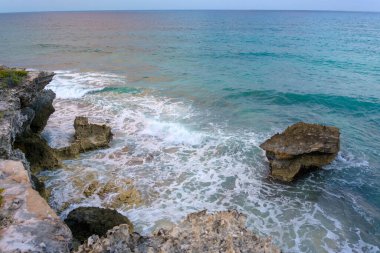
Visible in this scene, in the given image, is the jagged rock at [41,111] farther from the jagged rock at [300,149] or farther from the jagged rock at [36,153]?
the jagged rock at [300,149]

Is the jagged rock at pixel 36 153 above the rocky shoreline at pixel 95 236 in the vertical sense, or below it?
below

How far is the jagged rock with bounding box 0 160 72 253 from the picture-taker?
216 inches

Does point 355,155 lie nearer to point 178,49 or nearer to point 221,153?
point 221,153

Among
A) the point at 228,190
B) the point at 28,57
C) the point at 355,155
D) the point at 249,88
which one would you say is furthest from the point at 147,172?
the point at 28,57

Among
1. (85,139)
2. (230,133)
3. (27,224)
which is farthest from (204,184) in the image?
(27,224)

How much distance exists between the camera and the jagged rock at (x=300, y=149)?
13305 mm

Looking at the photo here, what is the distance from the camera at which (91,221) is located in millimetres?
9344

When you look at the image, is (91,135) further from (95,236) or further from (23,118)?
(95,236)

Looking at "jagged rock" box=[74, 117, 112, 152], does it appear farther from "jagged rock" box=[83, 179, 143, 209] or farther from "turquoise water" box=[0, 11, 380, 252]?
"jagged rock" box=[83, 179, 143, 209]

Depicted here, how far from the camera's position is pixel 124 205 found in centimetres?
1171

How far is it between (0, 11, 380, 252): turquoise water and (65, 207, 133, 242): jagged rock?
1.44 meters

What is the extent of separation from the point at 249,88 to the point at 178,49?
2385 cm

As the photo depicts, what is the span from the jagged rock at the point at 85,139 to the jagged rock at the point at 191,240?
10.4 m

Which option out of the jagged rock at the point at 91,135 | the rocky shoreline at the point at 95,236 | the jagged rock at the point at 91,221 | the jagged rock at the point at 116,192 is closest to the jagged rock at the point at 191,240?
the rocky shoreline at the point at 95,236
